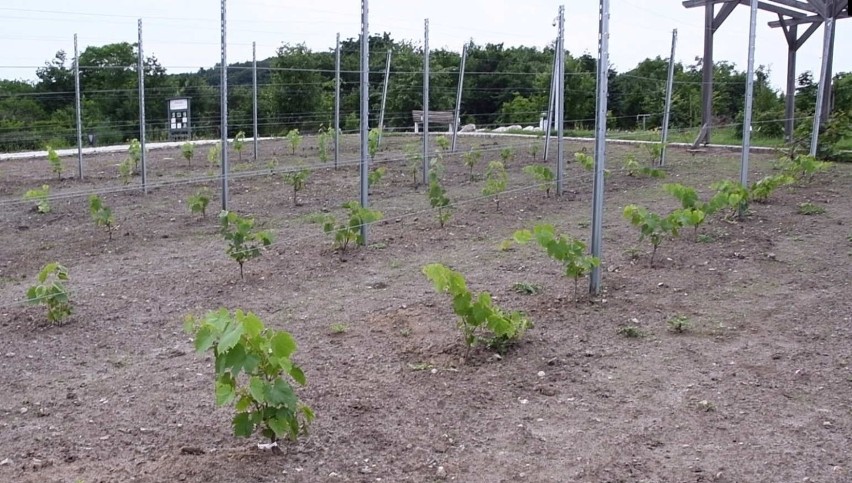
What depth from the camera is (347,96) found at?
2266cm

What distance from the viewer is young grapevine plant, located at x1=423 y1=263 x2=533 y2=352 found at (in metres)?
4.27

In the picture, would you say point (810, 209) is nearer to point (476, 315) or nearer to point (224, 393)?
point (476, 315)

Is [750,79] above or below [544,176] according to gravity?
above

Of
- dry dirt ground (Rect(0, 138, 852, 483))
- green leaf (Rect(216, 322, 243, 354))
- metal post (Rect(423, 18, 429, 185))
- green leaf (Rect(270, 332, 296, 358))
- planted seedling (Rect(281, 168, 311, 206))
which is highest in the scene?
metal post (Rect(423, 18, 429, 185))

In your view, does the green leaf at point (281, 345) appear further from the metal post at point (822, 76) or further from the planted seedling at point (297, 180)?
the metal post at point (822, 76)

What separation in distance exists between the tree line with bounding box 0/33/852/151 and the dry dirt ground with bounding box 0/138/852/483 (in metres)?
9.90

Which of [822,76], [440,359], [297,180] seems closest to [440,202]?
[297,180]

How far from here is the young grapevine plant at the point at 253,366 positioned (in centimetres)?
310

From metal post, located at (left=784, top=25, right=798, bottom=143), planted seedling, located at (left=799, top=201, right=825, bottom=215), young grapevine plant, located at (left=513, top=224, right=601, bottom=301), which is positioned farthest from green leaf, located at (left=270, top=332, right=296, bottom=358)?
metal post, located at (left=784, top=25, right=798, bottom=143)

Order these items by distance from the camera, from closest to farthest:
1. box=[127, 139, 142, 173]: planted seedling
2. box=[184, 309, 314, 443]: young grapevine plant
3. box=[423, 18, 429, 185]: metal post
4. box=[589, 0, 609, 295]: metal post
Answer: box=[184, 309, 314, 443]: young grapevine plant → box=[589, 0, 609, 295]: metal post → box=[423, 18, 429, 185]: metal post → box=[127, 139, 142, 173]: planted seedling

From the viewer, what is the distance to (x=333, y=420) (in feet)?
12.4

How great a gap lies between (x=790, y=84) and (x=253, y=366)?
15316 mm

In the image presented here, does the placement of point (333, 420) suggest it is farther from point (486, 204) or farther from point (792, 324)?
point (486, 204)

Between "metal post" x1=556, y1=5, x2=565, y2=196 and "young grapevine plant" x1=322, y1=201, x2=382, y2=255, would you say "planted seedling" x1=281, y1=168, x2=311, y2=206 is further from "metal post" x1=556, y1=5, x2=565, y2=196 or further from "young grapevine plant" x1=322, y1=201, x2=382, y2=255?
"metal post" x1=556, y1=5, x2=565, y2=196
